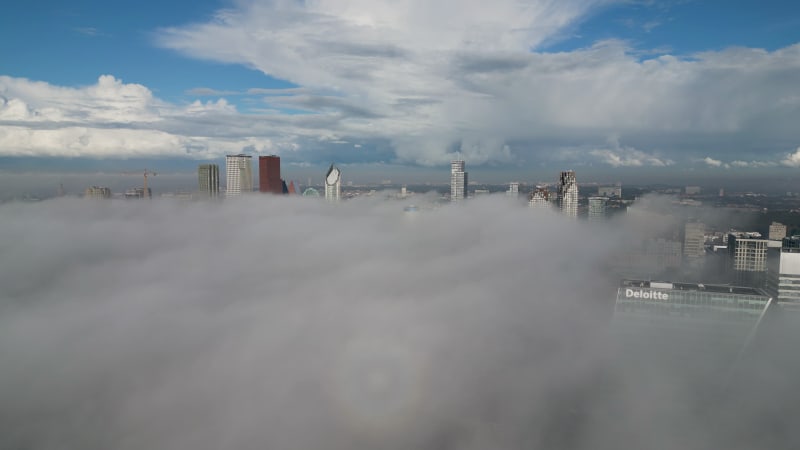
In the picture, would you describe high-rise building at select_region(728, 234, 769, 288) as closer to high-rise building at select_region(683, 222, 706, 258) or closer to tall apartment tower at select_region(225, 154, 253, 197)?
high-rise building at select_region(683, 222, 706, 258)

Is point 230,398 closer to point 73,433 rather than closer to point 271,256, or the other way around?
point 73,433

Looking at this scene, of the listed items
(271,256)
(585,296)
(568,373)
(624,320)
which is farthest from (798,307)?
(271,256)

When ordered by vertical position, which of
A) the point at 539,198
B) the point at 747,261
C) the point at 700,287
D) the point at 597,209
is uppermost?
the point at 539,198

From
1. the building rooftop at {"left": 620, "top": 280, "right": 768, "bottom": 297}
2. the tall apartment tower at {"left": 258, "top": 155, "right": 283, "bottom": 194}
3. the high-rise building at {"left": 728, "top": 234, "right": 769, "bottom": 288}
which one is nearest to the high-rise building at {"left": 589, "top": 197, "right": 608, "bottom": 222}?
the high-rise building at {"left": 728, "top": 234, "right": 769, "bottom": 288}

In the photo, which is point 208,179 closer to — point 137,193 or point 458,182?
point 137,193

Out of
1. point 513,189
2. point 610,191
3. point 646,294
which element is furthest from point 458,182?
point 646,294

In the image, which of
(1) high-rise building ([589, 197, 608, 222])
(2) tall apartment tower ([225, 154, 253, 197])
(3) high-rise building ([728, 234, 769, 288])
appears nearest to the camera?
(3) high-rise building ([728, 234, 769, 288])

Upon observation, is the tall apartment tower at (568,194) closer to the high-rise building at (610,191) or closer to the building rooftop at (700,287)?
the high-rise building at (610,191)

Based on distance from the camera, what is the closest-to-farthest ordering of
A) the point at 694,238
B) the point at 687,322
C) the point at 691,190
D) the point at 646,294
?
the point at 687,322 < the point at 646,294 < the point at 691,190 < the point at 694,238
